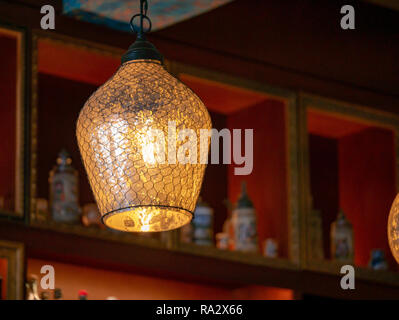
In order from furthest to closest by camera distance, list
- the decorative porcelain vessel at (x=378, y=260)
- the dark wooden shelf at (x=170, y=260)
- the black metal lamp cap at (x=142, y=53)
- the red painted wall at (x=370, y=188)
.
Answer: the red painted wall at (x=370, y=188), the decorative porcelain vessel at (x=378, y=260), the dark wooden shelf at (x=170, y=260), the black metal lamp cap at (x=142, y=53)

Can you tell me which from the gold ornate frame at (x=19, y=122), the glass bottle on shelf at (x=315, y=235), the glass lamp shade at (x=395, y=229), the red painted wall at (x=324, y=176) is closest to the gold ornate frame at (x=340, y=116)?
the glass bottle on shelf at (x=315, y=235)

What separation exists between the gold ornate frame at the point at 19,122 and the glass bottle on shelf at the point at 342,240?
1.42m

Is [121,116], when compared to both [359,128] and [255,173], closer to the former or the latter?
[255,173]

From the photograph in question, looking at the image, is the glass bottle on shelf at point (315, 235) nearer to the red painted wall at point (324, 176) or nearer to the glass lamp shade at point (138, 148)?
the red painted wall at point (324, 176)

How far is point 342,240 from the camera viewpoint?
4.48 m

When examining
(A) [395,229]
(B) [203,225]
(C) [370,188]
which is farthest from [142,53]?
(C) [370,188]

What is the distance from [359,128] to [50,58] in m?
1.51

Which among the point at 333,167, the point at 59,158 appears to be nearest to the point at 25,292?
the point at 59,158

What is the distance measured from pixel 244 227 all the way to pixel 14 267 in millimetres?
1014

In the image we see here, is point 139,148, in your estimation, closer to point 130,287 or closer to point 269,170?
point 130,287

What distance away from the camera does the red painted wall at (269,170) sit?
431 centimetres

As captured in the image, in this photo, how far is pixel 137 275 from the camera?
161 inches

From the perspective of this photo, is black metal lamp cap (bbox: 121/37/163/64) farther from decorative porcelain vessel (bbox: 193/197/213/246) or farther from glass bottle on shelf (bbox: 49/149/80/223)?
decorative porcelain vessel (bbox: 193/197/213/246)

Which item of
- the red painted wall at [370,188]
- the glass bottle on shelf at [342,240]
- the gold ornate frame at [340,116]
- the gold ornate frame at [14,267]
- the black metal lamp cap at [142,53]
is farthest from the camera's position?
the red painted wall at [370,188]
